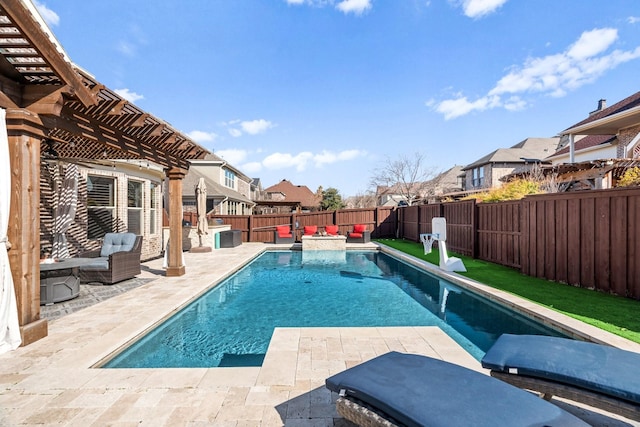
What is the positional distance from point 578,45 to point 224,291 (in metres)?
16.6

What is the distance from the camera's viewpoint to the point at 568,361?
2.34 meters

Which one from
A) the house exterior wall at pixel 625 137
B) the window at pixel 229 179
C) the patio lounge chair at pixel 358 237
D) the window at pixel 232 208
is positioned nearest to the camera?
the house exterior wall at pixel 625 137

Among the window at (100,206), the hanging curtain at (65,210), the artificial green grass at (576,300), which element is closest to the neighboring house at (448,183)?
the artificial green grass at (576,300)

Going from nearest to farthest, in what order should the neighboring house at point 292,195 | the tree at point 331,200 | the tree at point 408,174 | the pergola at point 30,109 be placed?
the pergola at point 30,109 < the tree at point 408,174 < the tree at point 331,200 < the neighboring house at point 292,195

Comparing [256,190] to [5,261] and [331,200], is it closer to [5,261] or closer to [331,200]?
[331,200]

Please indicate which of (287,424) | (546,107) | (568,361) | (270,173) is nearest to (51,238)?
(287,424)

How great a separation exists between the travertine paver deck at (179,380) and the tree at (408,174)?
2607 cm

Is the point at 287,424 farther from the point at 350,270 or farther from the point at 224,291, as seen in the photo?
the point at 350,270

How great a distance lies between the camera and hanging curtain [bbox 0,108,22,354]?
10.9 feet

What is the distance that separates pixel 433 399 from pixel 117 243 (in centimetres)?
860

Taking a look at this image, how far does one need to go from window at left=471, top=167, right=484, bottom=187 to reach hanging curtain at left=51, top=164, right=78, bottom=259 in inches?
1143

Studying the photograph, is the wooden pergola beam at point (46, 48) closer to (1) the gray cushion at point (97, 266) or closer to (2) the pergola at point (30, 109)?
(2) the pergola at point (30, 109)

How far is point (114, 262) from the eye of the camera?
6.74 m

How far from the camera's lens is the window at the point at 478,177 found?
27955 millimetres
